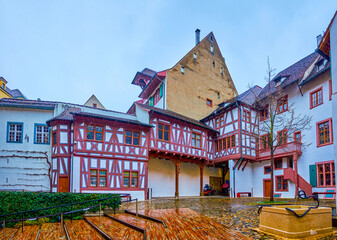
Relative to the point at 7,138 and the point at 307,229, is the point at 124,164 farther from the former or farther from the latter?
the point at 307,229

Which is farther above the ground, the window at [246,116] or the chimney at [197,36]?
the chimney at [197,36]

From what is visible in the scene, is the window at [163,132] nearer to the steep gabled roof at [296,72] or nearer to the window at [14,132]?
the steep gabled roof at [296,72]

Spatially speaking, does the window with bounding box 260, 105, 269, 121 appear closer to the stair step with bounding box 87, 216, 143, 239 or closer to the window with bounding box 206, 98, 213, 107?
the window with bounding box 206, 98, 213, 107

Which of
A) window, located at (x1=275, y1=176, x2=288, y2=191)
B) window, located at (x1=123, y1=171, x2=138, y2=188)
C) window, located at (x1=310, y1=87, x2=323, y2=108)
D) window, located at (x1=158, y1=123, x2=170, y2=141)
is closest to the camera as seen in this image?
window, located at (x1=123, y1=171, x2=138, y2=188)

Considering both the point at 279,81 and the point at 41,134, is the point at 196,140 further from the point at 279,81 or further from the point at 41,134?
the point at 41,134

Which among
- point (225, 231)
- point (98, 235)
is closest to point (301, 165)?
point (225, 231)

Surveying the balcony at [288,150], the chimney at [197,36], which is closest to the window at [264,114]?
the balcony at [288,150]

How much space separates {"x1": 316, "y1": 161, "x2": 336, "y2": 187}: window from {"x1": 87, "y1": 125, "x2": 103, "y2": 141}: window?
15573 millimetres

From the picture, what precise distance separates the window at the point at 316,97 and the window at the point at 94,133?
15.8 metres

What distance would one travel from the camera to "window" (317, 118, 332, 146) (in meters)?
19.8

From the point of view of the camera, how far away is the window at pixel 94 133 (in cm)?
1944

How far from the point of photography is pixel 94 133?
19.5 m

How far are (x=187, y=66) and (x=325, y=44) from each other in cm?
1996

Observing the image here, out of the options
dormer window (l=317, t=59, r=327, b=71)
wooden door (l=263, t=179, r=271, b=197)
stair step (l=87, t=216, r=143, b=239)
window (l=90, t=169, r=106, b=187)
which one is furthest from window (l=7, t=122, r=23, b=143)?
dormer window (l=317, t=59, r=327, b=71)
